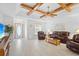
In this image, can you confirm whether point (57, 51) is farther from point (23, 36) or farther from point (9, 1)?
point (9, 1)

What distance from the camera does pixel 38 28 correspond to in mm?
3111

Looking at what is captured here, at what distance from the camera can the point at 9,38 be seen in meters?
3.04

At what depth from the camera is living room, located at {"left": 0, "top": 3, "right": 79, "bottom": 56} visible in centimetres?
305

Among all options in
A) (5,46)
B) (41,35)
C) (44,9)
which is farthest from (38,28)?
(5,46)

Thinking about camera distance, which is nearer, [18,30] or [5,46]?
[5,46]

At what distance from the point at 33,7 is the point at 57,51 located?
3.11 ft

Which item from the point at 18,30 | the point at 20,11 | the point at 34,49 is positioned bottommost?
the point at 34,49

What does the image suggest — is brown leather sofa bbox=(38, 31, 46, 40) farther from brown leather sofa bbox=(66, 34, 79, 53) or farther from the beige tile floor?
brown leather sofa bbox=(66, 34, 79, 53)

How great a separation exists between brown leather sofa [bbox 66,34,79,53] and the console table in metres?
1.11

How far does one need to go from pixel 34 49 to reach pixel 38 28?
41cm

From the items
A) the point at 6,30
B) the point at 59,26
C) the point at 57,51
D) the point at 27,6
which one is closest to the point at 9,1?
the point at 27,6

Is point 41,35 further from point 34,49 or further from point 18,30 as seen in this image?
point 18,30

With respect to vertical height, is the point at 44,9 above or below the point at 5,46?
above

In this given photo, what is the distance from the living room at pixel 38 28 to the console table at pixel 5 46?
0.24 ft
